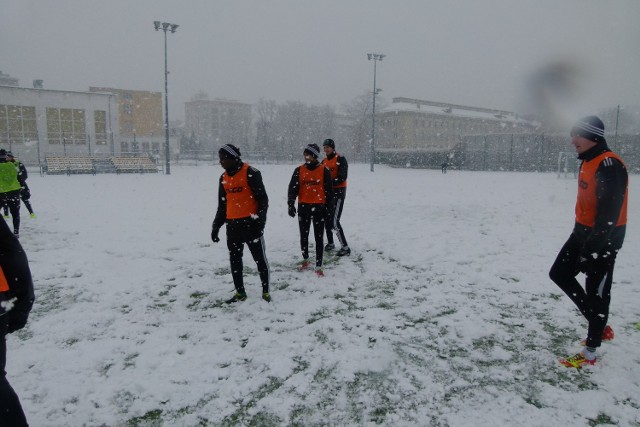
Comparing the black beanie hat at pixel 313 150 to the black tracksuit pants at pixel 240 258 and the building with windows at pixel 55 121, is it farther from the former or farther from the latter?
the building with windows at pixel 55 121

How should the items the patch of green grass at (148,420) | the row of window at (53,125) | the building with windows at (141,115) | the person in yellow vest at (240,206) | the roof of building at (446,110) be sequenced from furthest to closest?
1. the roof of building at (446,110)
2. the building with windows at (141,115)
3. the row of window at (53,125)
4. the person in yellow vest at (240,206)
5. the patch of green grass at (148,420)

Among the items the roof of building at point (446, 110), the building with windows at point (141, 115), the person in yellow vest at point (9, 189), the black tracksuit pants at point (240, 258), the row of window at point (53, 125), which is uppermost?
the roof of building at point (446, 110)

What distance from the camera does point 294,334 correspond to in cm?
439

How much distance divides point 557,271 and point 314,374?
2392mm

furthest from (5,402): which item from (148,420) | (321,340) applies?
(321,340)

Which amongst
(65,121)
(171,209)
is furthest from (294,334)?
(65,121)

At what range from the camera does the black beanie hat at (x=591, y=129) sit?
3501 millimetres

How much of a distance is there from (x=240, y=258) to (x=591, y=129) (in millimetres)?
3895

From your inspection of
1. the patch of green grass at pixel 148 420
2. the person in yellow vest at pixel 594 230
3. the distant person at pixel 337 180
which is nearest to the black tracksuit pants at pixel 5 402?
the patch of green grass at pixel 148 420

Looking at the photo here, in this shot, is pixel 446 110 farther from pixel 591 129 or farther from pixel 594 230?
pixel 594 230

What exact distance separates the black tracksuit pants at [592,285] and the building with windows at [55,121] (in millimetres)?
41145

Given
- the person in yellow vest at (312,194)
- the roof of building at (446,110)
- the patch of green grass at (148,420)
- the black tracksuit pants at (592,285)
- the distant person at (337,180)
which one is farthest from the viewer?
the roof of building at (446,110)

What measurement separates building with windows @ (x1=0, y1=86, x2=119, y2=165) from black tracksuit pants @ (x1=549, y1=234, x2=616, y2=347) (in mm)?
41145

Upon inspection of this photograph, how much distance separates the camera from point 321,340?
4254 millimetres
